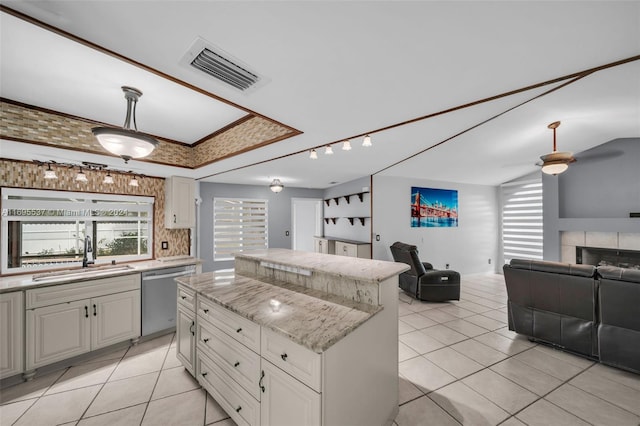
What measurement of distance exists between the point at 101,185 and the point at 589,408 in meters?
5.98

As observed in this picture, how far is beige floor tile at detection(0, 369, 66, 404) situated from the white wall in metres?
4.97

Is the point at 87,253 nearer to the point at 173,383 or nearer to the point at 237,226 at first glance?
the point at 173,383

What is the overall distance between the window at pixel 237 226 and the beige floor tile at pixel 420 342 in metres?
3.79

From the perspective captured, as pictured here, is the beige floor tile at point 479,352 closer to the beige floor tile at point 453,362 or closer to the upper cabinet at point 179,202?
the beige floor tile at point 453,362

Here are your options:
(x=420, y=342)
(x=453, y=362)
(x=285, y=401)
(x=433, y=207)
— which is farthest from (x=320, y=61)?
(x=433, y=207)

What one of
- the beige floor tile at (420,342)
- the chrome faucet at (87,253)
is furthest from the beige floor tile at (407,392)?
the chrome faucet at (87,253)

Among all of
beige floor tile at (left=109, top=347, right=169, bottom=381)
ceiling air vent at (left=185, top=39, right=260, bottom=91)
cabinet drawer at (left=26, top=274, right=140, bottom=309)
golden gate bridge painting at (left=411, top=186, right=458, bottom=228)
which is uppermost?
ceiling air vent at (left=185, top=39, right=260, bottom=91)

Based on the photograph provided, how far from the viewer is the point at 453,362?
270 centimetres

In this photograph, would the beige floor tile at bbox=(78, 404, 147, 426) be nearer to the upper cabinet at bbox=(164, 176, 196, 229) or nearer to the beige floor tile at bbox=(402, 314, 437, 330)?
the upper cabinet at bbox=(164, 176, 196, 229)

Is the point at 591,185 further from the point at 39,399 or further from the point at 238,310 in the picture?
the point at 39,399

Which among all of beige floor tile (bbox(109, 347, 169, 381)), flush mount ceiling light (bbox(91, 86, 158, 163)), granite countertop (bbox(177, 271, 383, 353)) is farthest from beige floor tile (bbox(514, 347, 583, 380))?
flush mount ceiling light (bbox(91, 86, 158, 163))

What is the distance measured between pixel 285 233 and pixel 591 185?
22.4 ft

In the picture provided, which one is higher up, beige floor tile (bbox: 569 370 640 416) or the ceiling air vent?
the ceiling air vent

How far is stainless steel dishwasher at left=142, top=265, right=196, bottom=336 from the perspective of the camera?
326cm
